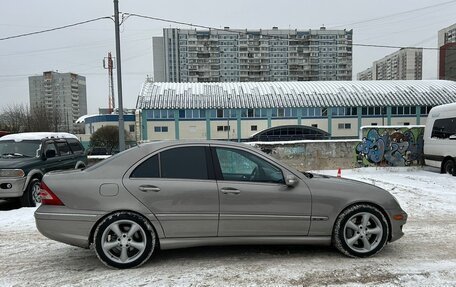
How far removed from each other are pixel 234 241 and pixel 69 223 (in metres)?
1.94

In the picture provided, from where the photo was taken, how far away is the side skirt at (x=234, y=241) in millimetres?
4312

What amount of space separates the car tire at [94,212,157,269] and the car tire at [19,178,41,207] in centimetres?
510

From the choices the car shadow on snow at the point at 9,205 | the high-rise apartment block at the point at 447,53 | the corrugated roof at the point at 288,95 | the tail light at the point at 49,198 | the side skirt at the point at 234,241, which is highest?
the high-rise apartment block at the point at 447,53

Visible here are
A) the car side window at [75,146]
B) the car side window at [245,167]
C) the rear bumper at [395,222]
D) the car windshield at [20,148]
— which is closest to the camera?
the car side window at [245,167]

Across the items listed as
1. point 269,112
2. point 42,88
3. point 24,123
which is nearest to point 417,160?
point 269,112

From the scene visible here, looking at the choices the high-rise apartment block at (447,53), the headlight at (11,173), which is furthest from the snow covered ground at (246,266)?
the high-rise apartment block at (447,53)

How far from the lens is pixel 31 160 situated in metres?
8.66

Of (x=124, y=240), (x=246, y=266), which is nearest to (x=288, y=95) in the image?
(x=246, y=266)

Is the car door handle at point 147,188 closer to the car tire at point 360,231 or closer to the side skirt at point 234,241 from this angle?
the side skirt at point 234,241

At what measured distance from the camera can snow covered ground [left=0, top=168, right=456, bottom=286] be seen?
12.8 ft

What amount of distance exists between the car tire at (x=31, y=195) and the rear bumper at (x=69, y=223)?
186 inches

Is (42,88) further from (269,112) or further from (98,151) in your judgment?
(269,112)

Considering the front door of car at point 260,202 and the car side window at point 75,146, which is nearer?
the front door of car at point 260,202

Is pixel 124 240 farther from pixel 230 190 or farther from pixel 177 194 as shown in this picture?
pixel 230 190
